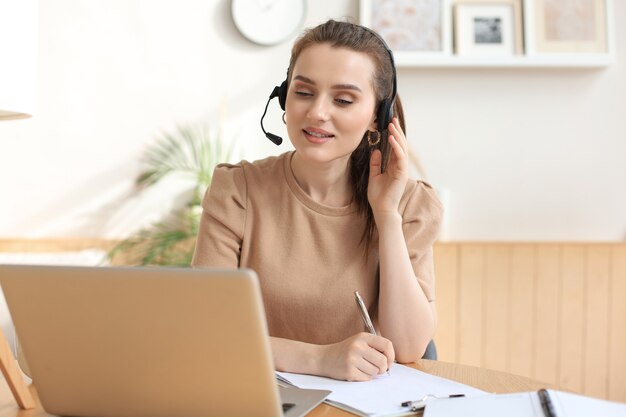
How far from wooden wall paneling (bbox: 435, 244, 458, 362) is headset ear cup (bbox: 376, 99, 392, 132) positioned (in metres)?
1.33

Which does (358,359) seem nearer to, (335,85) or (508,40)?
(335,85)

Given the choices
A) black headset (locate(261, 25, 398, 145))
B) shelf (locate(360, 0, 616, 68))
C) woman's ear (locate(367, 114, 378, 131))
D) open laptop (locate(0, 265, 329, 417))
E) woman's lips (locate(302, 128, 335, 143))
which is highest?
shelf (locate(360, 0, 616, 68))

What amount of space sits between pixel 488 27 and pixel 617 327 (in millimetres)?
1242

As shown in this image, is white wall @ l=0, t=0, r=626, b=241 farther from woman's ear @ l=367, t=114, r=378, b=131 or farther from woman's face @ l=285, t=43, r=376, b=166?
woman's face @ l=285, t=43, r=376, b=166

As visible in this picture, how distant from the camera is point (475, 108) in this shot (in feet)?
10.1

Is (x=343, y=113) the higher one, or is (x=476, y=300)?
(x=343, y=113)

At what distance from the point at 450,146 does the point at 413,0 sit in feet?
1.90

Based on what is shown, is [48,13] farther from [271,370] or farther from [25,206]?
[271,370]

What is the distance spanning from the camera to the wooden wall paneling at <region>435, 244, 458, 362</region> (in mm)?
2945

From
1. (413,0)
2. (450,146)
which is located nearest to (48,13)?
(413,0)

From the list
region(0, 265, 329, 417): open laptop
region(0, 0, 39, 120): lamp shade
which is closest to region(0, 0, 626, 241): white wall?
region(0, 0, 39, 120): lamp shade

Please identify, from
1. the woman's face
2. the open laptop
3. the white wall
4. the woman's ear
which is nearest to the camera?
the open laptop

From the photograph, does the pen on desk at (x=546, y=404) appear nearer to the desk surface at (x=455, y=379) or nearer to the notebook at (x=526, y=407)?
the notebook at (x=526, y=407)

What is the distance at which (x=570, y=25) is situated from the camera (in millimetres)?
3020
